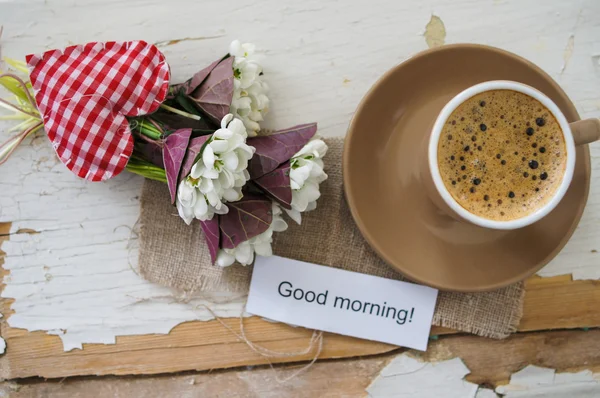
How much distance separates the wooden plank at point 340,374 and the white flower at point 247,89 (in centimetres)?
42

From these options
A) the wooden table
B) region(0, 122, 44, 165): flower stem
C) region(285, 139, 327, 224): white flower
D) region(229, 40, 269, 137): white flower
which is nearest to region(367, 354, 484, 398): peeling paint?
the wooden table

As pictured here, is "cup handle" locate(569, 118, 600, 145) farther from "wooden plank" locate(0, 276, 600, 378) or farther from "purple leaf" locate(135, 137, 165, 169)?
"purple leaf" locate(135, 137, 165, 169)

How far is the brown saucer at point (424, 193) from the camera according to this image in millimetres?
742

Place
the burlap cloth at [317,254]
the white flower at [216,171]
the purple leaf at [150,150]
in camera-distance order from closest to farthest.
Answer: the white flower at [216,171] → the purple leaf at [150,150] → the burlap cloth at [317,254]

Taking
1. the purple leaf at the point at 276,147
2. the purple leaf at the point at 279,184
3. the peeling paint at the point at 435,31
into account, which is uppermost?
the peeling paint at the point at 435,31

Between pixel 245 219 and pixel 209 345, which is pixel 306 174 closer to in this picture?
pixel 245 219

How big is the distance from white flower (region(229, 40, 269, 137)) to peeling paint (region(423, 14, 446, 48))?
0.30m

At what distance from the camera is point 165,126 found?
29.2 inches

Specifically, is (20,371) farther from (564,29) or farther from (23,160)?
(564,29)

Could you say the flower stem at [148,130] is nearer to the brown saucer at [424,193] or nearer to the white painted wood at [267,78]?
the white painted wood at [267,78]

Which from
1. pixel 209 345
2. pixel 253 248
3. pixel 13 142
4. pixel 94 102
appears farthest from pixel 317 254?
pixel 13 142

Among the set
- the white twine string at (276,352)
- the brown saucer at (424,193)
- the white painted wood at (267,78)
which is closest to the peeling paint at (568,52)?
the white painted wood at (267,78)

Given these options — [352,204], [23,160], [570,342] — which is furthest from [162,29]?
[570,342]

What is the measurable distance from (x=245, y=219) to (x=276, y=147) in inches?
4.6
